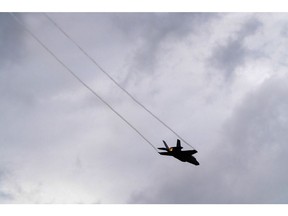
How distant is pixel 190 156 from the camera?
5062 cm

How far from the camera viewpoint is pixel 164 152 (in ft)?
167

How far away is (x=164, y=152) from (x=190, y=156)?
369 cm
